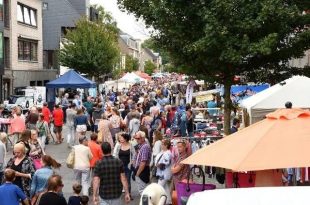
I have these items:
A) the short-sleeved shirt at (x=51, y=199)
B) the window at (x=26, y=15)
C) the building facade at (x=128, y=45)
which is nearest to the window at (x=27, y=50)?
the window at (x=26, y=15)

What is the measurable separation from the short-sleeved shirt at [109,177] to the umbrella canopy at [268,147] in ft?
7.88

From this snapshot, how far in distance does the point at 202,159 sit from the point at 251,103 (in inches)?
259

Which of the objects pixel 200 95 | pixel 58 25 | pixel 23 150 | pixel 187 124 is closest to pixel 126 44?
pixel 58 25

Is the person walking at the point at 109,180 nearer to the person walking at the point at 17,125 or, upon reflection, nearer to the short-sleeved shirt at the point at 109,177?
the short-sleeved shirt at the point at 109,177

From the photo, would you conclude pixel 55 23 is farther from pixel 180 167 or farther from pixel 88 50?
pixel 180 167

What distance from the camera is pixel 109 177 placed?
957 centimetres

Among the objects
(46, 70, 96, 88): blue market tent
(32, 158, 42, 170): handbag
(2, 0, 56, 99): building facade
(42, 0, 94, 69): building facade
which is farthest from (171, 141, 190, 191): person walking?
(42, 0, 94, 69): building facade

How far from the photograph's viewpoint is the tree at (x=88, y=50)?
53.2 meters

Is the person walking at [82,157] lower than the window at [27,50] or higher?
lower

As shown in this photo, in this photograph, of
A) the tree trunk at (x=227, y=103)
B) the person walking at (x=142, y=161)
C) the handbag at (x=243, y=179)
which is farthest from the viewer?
the tree trunk at (x=227, y=103)

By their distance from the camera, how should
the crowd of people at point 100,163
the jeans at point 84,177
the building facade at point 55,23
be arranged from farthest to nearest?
the building facade at point 55,23 < the jeans at point 84,177 < the crowd of people at point 100,163

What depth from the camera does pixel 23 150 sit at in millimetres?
10484

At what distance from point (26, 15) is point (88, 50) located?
6.75 meters

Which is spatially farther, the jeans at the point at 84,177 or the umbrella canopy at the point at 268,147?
the jeans at the point at 84,177
